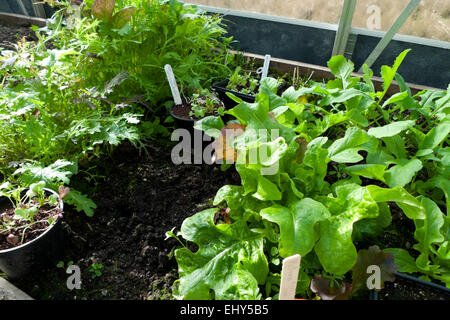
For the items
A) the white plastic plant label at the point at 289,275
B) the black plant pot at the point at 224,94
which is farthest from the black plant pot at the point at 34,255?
the black plant pot at the point at 224,94

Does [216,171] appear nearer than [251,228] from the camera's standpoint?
No

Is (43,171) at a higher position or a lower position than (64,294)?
higher

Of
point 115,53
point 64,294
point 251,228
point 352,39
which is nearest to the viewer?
point 64,294

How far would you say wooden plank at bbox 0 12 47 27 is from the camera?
3.08 metres

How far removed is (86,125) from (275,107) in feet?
2.63

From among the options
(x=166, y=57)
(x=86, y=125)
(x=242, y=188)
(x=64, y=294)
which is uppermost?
(x=166, y=57)

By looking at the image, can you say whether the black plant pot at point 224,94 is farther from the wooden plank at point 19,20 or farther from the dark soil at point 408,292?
the wooden plank at point 19,20

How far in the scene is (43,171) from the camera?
1.21m

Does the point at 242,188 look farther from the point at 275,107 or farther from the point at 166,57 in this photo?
the point at 166,57

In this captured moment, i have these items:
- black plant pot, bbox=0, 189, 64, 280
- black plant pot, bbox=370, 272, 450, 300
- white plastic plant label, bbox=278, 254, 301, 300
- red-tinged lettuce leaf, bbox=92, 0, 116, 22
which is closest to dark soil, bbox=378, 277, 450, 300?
black plant pot, bbox=370, 272, 450, 300

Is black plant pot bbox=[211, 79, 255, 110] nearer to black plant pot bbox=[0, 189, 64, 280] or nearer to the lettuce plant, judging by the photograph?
Answer: the lettuce plant

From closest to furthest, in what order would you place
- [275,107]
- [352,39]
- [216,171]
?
[275,107]
[216,171]
[352,39]

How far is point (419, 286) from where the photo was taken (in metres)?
1.06
